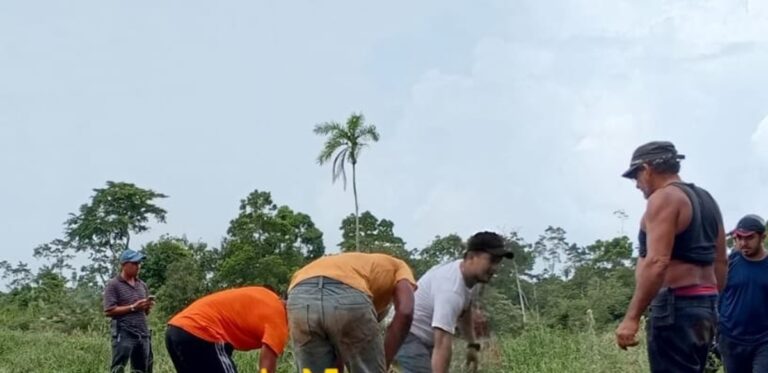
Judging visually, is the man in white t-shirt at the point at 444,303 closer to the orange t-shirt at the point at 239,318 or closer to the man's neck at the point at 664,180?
the orange t-shirt at the point at 239,318

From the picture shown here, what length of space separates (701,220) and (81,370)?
744cm

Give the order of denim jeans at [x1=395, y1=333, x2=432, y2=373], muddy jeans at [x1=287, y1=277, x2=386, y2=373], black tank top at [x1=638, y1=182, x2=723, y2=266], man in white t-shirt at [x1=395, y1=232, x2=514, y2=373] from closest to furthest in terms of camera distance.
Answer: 1. black tank top at [x1=638, y1=182, x2=723, y2=266]
2. muddy jeans at [x1=287, y1=277, x2=386, y2=373]
3. man in white t-shirt at [x1=395, y1=232, x2=514, y2=373]
4. denim jeans at [x1=395, y1=333, x2=432, y2=373]

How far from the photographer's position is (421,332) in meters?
5.41

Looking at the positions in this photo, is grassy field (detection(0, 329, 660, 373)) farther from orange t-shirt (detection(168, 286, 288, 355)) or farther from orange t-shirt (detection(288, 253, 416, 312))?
orange t-shirt (detection(168, 286, 288, 355))

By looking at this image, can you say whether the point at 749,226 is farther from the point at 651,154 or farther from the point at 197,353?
the point at 197,353

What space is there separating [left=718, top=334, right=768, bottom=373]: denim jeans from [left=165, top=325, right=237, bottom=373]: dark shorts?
276 centimetres

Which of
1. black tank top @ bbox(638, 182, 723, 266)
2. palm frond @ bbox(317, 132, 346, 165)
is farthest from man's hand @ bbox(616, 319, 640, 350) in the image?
palm frond @ bbox(317, 132, 346, 165)

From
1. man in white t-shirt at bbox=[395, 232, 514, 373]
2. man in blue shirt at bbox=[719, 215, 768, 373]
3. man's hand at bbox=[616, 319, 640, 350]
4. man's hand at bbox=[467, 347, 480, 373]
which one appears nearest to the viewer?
man's hand at bbox=[616, 319, 640, 350]

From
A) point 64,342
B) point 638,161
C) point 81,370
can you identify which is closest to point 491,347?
point 638,161

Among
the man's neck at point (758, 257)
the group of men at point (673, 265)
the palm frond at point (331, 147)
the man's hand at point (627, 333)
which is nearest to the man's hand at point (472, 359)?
the group of men at point (673, 265)

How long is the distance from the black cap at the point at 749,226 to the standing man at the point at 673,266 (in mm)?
1565

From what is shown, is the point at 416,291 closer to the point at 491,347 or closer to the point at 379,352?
the point at 379,352

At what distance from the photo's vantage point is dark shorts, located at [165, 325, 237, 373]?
5883 mm

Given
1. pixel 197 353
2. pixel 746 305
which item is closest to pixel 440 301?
pixel 197 353
